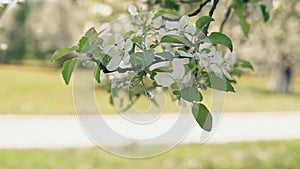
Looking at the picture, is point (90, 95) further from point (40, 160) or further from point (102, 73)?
point (40, 160)

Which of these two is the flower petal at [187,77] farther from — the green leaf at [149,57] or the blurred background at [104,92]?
the blurred background at [104,92]

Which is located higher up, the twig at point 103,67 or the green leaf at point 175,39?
the green leaf at point 175,39

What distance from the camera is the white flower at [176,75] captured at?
100 cm

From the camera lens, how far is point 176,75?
1008mm

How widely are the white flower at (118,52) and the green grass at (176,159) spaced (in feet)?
9.13

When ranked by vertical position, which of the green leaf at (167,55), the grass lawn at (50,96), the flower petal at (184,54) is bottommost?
the green leaf at (167,55)

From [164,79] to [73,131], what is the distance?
15.0ft

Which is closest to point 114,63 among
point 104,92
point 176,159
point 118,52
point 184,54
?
point 118,52

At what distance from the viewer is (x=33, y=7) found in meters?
11.2

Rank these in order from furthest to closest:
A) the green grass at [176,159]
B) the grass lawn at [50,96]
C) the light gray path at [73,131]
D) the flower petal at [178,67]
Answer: the grass lawn at [50,96] → the light gray path at [73,131] → the green grass at [176,159] → the flower petal at [178,67]

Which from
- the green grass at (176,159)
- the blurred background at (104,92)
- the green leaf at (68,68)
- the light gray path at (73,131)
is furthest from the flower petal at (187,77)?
the light gray path at (73,131)

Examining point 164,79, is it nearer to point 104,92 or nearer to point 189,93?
point 189,93

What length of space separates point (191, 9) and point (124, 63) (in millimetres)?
809

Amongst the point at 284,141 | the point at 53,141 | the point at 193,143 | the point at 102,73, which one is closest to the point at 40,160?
the point at 53,141
